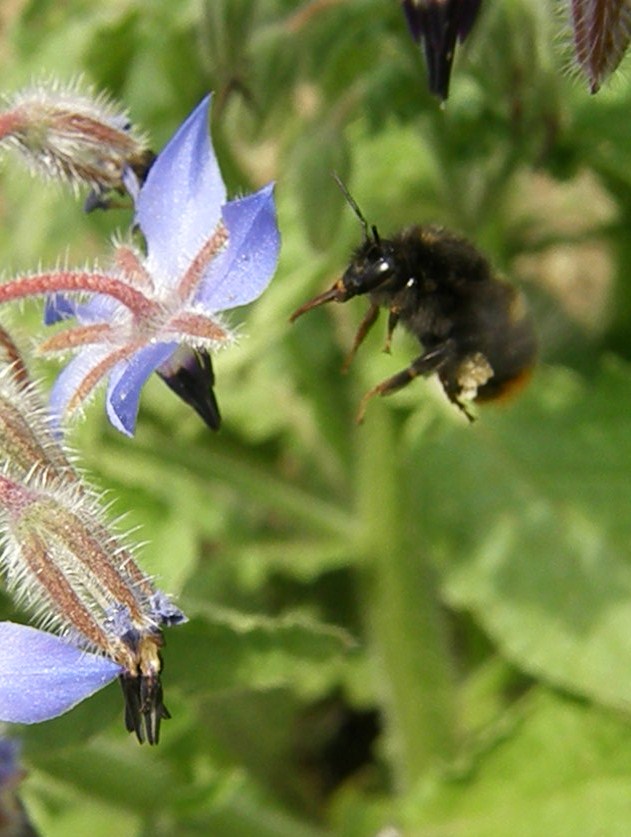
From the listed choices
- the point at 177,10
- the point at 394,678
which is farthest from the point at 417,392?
→ the point at 177,10

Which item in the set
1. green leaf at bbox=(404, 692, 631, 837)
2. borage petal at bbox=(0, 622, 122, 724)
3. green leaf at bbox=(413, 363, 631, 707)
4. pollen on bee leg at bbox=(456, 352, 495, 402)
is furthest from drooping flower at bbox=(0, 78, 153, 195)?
green leaf at bbox=(404, 692, 631, 837)

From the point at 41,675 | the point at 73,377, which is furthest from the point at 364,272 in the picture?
the point at 41,675

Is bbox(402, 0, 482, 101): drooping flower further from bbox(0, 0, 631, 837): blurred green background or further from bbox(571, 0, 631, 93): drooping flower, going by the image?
bbox(0, 0, 631, 837): blurred green background

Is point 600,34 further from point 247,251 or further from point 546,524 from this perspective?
point 546,524

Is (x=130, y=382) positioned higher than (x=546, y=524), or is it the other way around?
(x=130, y=382)

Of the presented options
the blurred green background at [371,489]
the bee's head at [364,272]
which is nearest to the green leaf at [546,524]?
the blurred green background at [371,489]

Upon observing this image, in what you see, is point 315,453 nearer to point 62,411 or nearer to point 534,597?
point 534,597
